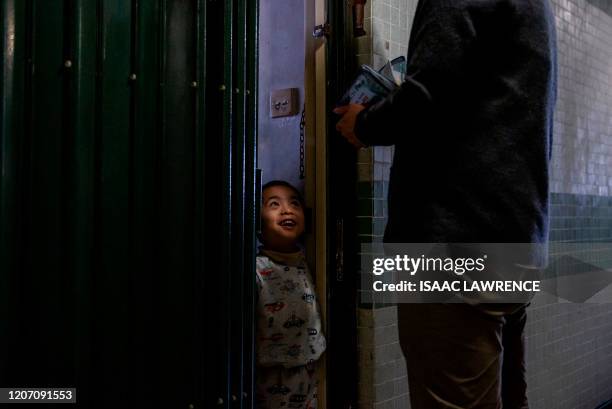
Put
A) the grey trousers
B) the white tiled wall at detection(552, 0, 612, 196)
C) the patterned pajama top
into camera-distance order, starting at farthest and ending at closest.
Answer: the white tiled wall at detection(552, 0, 612, 196) → the patterned pajama top → the grey trousers

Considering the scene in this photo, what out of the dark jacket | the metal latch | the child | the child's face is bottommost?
the child

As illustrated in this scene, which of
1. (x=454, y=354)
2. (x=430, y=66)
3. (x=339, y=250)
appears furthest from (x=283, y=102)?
(x=454, y=354)

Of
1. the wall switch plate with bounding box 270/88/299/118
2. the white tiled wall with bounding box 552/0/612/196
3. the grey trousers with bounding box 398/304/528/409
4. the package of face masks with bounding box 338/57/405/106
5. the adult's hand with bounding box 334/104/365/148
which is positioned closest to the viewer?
the grey trousers with bounding box 398/304/528/409

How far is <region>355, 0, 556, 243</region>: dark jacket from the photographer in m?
1.54

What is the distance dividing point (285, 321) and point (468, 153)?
1.17m

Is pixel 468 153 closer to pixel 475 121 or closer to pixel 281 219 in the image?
pixel 475 121

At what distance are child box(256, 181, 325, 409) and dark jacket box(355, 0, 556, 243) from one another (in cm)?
90

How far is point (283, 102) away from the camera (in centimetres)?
286

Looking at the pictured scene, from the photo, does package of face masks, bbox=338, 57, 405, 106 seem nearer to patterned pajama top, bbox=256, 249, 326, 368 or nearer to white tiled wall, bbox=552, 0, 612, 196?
patterned pajama top, bbox=256, 249, 326, 368

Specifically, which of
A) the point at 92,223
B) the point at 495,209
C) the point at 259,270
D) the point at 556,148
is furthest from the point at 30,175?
the point at 556,148

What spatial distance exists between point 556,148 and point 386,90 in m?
2.40

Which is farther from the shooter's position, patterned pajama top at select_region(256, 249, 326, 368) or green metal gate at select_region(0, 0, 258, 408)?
patterned pajama top at select_region(256, 249, 326, 368)

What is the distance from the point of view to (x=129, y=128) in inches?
70.2

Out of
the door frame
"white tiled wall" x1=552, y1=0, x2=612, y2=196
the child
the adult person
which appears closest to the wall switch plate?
the door frame
